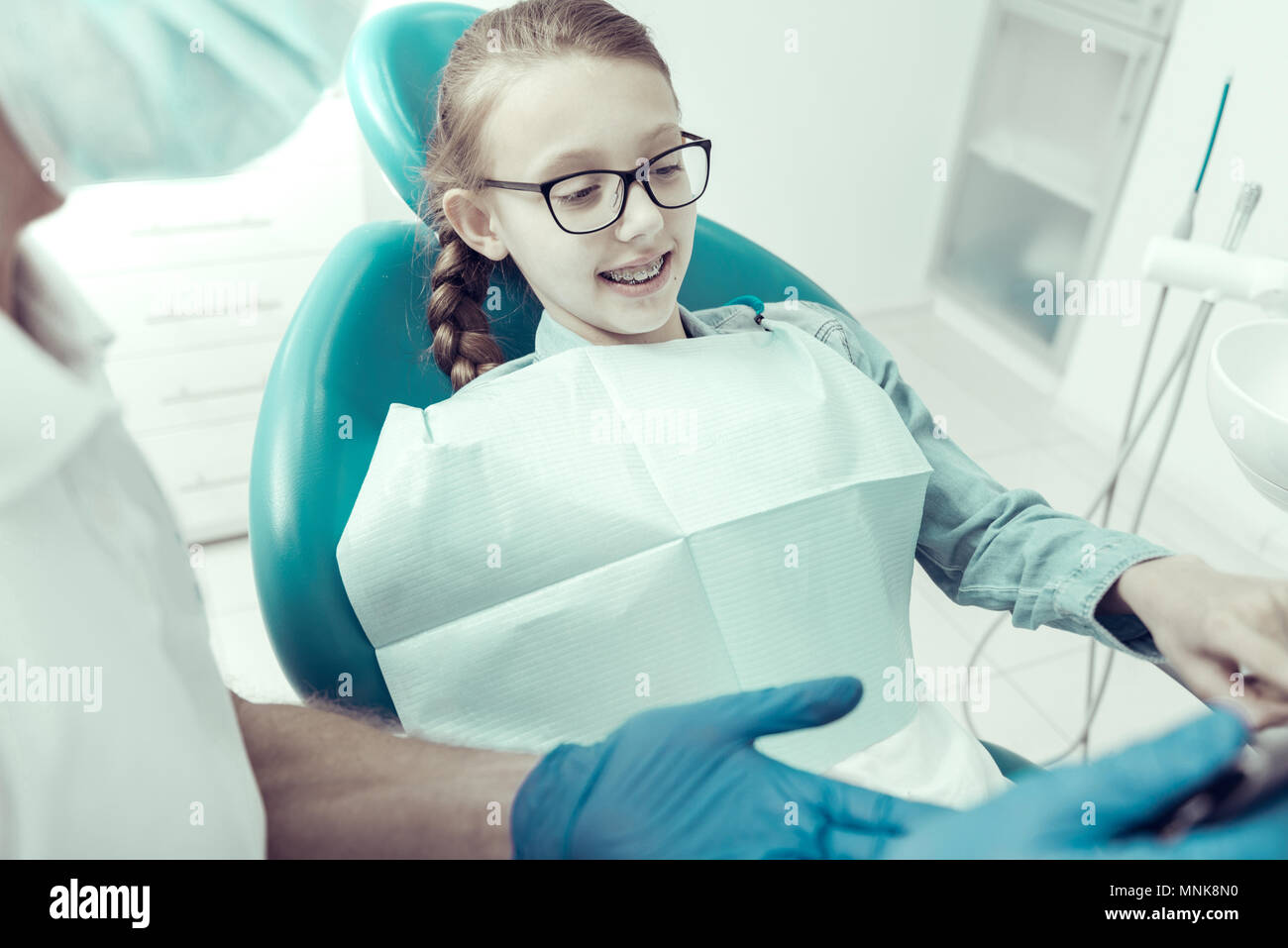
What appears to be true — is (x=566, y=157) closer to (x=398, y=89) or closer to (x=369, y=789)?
(x=398, y=89)

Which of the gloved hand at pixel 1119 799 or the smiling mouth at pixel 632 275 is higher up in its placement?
the smiling mouth at pixel 632 275

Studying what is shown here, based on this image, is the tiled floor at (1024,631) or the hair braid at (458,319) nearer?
the hair braid at (458,319)

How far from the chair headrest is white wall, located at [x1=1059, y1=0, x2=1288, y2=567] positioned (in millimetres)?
1557

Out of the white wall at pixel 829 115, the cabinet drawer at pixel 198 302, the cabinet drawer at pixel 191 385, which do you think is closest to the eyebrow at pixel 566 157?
the cabinet drawer at pixel 198 302

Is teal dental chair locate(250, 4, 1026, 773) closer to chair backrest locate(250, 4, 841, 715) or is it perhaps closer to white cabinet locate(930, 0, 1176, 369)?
chair backrest locate(250, 4, 841, 715)

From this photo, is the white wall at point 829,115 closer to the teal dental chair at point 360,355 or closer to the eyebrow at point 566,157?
the teal dental chair at point 360,355

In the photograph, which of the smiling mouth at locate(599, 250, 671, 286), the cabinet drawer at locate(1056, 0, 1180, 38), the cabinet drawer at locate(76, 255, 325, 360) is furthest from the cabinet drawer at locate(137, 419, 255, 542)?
the cabinet drawer at locate(1056, 0, 1180, 38)

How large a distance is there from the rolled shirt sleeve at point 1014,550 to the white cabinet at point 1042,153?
155 cm

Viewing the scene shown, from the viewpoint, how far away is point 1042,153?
8.61 feet

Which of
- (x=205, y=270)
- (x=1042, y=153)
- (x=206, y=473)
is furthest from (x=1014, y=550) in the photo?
(x=1042, y=153)

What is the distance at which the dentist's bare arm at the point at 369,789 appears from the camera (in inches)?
26.2

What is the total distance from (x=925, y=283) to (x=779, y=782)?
103 inches

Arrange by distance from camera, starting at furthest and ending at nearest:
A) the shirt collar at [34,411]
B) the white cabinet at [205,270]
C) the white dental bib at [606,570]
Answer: the white cabinet at [205,270] < the white dental bib at [606,570] < the shirt collar at [34,411]

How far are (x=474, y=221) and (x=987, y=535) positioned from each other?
616 millimetres
